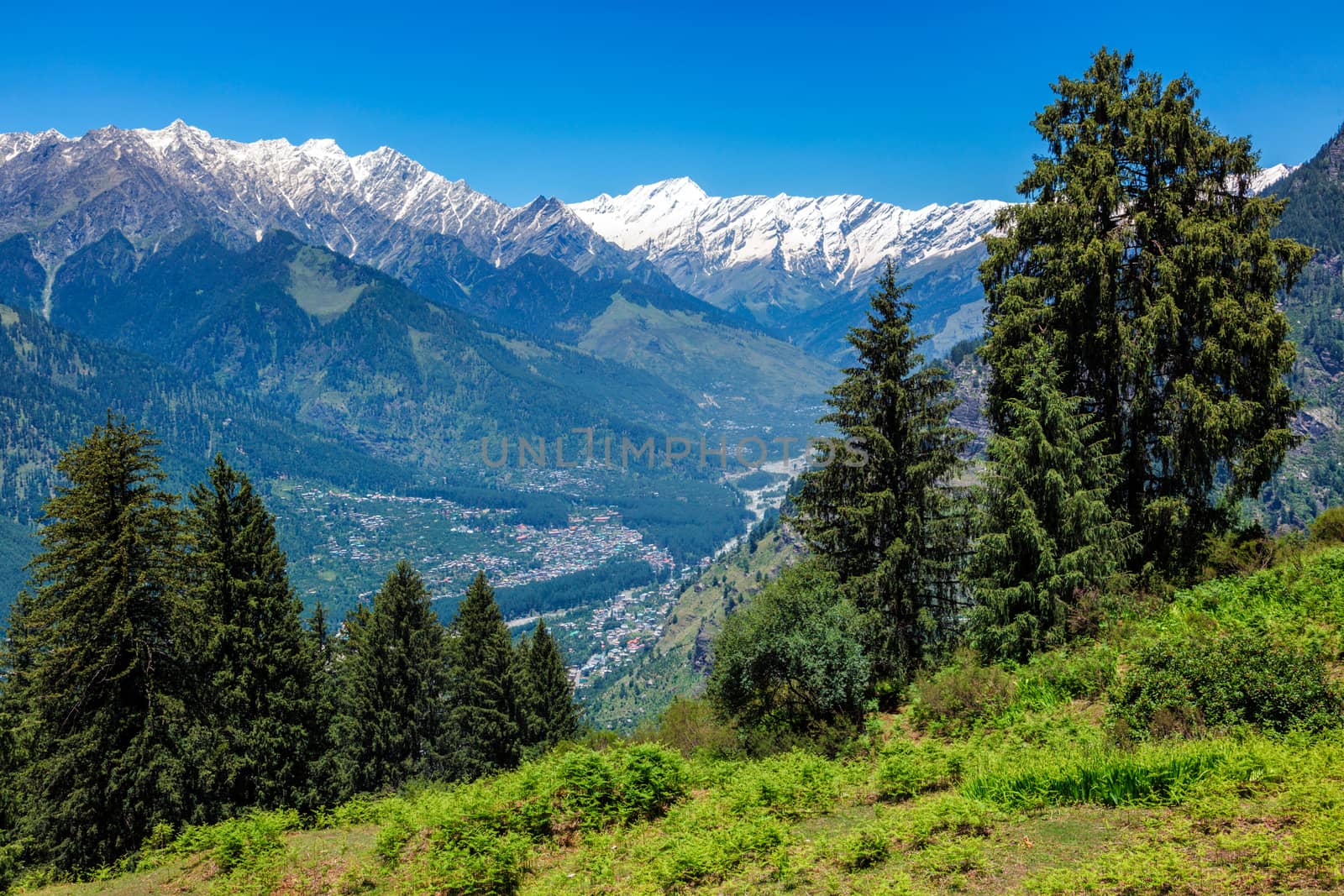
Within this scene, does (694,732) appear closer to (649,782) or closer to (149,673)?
(649,782)

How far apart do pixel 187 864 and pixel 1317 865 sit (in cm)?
1902

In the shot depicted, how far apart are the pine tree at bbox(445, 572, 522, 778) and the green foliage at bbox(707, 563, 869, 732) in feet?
72.7

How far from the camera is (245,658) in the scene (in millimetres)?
24406

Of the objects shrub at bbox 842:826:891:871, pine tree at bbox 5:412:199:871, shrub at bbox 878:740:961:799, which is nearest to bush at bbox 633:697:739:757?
shrub at bbox 878:740:961:799

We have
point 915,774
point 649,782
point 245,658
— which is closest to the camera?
point 915,774

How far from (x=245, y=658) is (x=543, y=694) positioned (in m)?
21.0

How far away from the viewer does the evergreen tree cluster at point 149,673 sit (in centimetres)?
2133

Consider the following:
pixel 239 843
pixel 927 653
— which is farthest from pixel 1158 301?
pixel 239 843

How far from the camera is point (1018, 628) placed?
725 inches

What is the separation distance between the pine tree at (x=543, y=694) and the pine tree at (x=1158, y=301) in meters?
28.7

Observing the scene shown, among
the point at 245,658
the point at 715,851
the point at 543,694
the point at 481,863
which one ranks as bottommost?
the point at 543,694

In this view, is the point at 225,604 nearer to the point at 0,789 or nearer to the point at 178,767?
the point at 178,767

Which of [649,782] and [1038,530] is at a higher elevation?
[1038,530]

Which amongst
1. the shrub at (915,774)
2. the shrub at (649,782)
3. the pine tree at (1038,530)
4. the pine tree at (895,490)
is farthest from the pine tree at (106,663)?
the pine tree at (1038,530)
